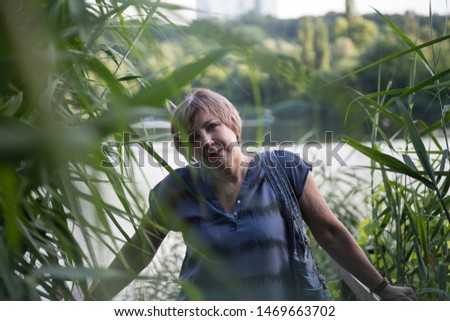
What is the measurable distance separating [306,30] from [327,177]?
548 cm

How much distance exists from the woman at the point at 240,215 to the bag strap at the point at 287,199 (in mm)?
11

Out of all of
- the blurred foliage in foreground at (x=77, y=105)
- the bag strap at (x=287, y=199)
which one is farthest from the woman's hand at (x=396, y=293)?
the blurred foliage in foreground at (x=77, y=105)

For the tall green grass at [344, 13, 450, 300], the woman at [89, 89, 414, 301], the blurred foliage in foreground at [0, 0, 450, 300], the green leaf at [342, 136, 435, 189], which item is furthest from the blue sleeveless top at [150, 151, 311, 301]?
the blurred foliage in foreground at [0, 0, 450, 300]

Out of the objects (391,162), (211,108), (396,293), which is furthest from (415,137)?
(211,108)

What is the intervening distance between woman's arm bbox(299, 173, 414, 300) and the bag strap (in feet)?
0.15

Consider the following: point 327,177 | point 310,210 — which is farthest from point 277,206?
point 327,177

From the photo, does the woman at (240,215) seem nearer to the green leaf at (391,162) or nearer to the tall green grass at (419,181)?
the tall green grass at (419,181)

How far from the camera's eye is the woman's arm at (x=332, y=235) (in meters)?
1.30

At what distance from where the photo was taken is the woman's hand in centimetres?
119

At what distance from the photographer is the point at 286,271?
1290mm

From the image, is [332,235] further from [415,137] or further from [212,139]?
[415,137]

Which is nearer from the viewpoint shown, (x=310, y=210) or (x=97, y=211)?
(x=97, y=211)

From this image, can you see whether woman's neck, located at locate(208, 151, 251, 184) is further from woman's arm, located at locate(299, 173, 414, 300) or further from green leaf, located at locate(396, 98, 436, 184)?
green leaf, located at locate(396, 98, 436, 184)
